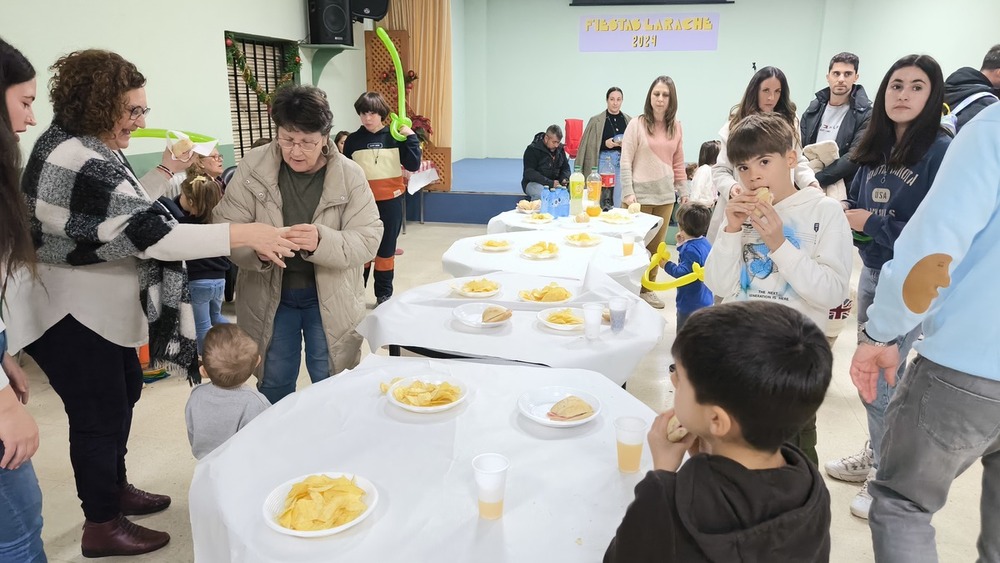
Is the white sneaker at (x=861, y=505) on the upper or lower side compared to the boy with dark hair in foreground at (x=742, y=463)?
lower

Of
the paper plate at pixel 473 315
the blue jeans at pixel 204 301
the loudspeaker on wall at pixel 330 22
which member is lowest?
the blue jeans at pixel 204 301

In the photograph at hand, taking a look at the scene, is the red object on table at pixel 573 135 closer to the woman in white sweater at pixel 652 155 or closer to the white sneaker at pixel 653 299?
the woman in white sweater at pixel 652 155

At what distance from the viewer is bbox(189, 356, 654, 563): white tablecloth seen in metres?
1.05

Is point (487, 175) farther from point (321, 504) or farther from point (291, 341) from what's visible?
point (321, 504)

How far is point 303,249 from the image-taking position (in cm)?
200

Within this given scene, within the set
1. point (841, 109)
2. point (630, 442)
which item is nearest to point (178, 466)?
point (630, 442)

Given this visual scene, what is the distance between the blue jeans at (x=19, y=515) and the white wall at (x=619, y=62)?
9197mm

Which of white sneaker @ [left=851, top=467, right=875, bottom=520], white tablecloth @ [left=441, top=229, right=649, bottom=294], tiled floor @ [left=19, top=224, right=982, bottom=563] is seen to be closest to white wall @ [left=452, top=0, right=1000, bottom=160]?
tiled floor @ [left=19, top=224, right=982, bottom=563]

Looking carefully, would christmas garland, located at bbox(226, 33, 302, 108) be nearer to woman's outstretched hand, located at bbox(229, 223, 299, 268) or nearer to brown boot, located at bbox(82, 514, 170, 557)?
woman's outstretched hand, located at bbox(229, 223, 299, 268)

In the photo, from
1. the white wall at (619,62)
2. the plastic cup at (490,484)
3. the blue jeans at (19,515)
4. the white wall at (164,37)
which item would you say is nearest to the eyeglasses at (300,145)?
the blue jeans at (19,515)

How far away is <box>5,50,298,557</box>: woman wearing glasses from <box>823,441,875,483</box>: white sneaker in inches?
91.8

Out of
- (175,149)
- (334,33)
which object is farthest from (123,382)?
(334,33)

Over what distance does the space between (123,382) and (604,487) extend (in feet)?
4.97

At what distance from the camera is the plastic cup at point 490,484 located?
108cm
